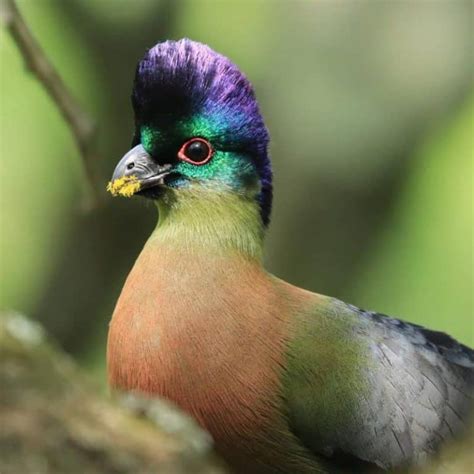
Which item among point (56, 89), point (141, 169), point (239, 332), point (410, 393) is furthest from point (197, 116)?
point (410, 393)

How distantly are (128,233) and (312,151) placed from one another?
171cm

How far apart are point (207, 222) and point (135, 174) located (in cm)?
38

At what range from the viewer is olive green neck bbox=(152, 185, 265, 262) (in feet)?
13.5

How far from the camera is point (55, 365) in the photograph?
1828 mm

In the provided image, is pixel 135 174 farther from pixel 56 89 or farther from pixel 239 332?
pixel 239 332

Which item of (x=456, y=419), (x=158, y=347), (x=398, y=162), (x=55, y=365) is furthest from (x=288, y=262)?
(x=55, y=365)

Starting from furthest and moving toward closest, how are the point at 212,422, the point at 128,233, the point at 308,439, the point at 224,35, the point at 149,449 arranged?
the point at 224,35 → the point at 128,233 → the point at 308,439 → the point at 212,422 → the point at 149,449

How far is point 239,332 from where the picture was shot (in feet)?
12.3

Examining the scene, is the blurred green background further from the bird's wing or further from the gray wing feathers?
the bird's wing

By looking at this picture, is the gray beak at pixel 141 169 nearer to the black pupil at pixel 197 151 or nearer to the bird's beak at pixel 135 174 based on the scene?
the bird's beak at pixel 135 174

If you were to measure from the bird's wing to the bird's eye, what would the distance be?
0.83 m

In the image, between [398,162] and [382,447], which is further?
[398,162]

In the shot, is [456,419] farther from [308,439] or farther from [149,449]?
[149,449]

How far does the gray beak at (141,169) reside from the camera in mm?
4094
